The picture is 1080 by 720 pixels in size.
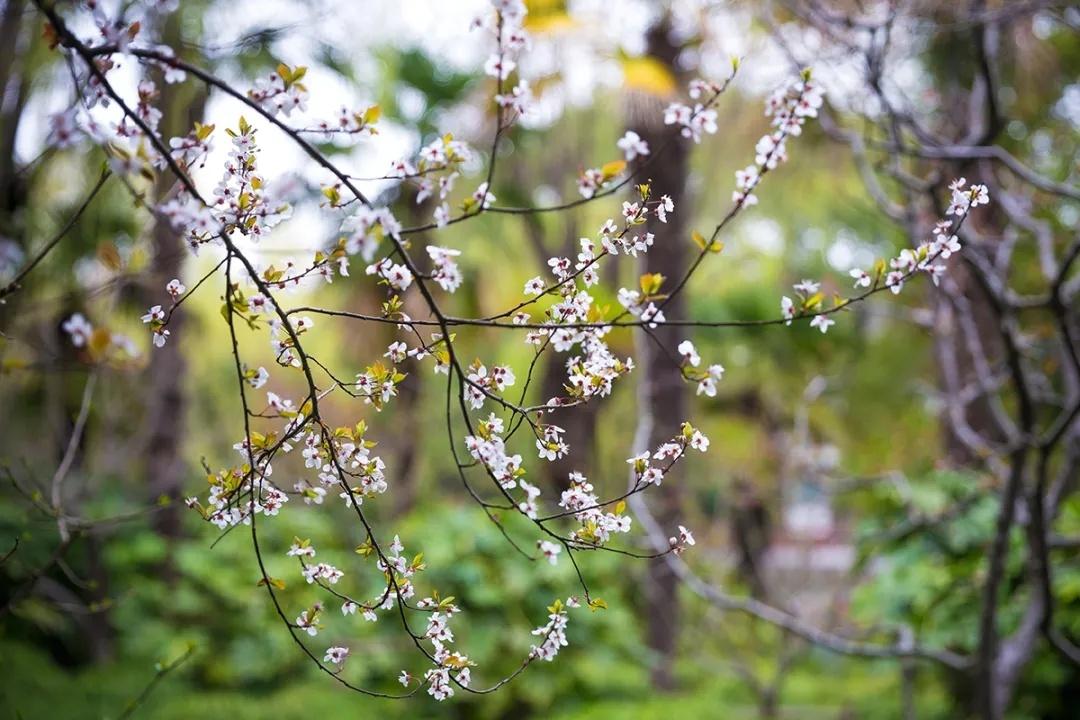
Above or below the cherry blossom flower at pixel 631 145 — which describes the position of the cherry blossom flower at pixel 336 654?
below

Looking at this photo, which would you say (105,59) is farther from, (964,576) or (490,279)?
(490,279)

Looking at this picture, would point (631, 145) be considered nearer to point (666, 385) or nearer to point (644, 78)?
point (644, 78)

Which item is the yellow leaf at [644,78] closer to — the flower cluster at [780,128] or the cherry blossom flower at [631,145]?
the flower cluster at [780,128]

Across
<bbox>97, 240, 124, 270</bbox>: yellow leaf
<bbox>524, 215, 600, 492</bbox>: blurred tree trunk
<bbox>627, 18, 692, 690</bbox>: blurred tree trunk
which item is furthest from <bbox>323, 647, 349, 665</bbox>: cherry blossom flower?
<bbox>524, 215, 600, 492</bbox>: blurred tree trunk

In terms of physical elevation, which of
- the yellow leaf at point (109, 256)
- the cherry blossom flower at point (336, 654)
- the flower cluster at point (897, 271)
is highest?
the yellow leaf at point (109, 256)

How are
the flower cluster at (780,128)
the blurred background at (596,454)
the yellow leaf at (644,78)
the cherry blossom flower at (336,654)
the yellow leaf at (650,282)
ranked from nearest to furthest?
the yellow leaf at (650,282) → the flower cluster at (780,128) → the cherry blossom flower at (336,654) → the blurred background at (596,454) → the yellow leaf at (644,78)

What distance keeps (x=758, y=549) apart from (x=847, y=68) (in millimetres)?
4919

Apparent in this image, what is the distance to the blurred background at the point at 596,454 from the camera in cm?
394

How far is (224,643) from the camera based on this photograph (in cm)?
588

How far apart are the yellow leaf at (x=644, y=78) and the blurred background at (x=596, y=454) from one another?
2 cm

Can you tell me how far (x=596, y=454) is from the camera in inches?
311

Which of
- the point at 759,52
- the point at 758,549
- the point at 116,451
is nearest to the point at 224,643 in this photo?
the point at 116,451

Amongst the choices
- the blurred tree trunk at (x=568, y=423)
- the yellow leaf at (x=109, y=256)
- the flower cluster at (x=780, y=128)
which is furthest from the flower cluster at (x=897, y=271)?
the blurred tree trunk at (x=568, y=423)

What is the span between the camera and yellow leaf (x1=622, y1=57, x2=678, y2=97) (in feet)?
17.5
